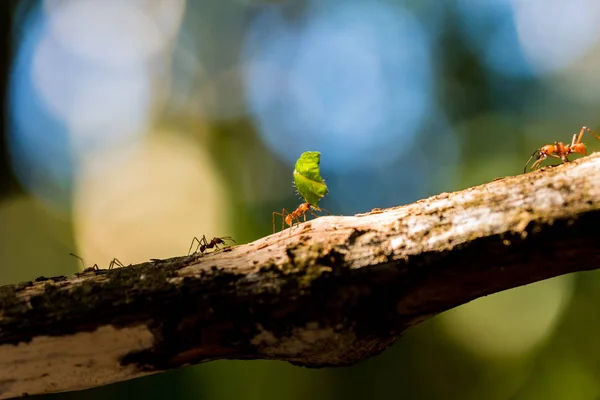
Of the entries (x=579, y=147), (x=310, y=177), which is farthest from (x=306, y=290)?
(x=579, y=147)

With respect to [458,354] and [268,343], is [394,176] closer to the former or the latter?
[458,354]

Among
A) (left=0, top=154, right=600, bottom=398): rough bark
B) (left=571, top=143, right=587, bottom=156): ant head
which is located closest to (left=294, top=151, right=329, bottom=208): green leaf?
(left=0, top=154, right=600, bottom=398): rough bark

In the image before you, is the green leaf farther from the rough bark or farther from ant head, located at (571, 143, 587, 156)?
ant head, located at (571, 143, 587, 156)

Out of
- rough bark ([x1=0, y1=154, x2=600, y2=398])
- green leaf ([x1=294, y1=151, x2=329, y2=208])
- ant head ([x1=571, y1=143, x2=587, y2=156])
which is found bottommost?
rough bark ([x1=0, y1=154, x2=600, y2=398])

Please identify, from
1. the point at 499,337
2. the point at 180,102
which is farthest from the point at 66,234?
the point at 499,337

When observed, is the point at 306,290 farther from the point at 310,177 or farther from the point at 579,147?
the point at 579,147

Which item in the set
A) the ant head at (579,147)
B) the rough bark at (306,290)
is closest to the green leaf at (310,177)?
the rough bark at (306,290)
